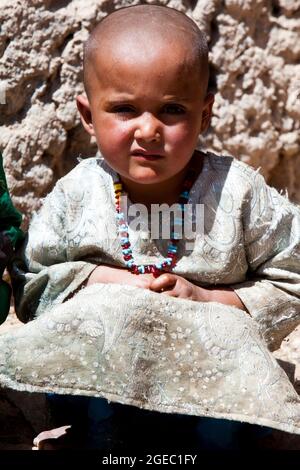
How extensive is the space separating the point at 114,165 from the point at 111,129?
104mm

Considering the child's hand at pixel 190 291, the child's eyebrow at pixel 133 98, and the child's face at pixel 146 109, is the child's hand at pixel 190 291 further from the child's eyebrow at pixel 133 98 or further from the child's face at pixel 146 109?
the child's eyebrow at pixel 133 98

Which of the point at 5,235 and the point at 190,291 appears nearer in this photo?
the point at 190,291

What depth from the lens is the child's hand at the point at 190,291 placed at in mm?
2367

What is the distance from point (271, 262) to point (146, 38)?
726 mm

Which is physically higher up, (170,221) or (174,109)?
(174,109)

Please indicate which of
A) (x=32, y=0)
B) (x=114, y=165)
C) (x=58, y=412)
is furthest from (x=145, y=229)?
(x=32, y=0)

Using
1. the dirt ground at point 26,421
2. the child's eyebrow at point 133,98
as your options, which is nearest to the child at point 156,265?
the child's eyebrow at point 133,98

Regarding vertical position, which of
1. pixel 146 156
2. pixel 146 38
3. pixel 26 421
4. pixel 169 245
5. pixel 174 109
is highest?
pixel 146 38

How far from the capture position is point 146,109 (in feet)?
7.64

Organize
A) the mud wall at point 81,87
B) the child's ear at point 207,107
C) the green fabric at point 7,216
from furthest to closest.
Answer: the mud wall at point 81,87
the green fabric at point 7,216
the child's ear at point 207,107

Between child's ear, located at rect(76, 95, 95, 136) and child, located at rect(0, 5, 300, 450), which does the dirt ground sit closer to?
child, located at rect(0, 5, 300, 450)

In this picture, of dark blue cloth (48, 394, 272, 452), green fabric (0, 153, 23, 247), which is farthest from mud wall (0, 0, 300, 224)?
dark blue cloth (48, 394, 272, 452)

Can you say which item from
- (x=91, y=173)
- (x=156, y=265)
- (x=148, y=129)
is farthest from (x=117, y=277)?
(x=148, y=129)

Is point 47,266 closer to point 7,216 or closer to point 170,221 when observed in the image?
point 7,216
